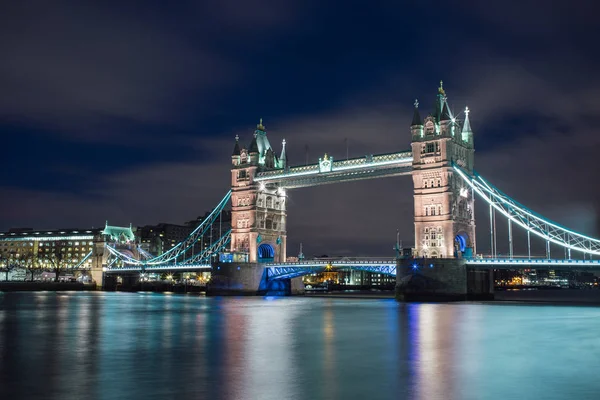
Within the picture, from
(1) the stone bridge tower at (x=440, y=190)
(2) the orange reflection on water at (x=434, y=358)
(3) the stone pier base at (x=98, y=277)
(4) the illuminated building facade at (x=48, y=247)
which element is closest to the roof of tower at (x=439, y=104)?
(1) the stone bridge tower at (x=440, y=190)

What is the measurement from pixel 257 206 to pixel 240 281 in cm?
997

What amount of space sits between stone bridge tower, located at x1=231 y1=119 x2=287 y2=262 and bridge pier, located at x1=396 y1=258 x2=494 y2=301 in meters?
25.2

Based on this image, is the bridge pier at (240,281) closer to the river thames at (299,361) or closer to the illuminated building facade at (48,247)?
the river thames at (299,361)

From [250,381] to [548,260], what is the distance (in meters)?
46.9

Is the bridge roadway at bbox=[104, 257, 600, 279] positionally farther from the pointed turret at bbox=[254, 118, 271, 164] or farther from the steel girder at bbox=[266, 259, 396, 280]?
the pointed turret at bbox=[254, 118, 271, 164]


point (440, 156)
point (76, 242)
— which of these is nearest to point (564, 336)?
point (440, 156)

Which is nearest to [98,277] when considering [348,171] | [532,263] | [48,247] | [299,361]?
[48,247]

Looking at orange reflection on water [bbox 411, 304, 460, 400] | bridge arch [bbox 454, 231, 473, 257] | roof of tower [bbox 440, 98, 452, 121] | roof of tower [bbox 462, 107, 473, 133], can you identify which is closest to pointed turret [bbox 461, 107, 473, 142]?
roof of tower [bbox 462, 107, 473, 133]

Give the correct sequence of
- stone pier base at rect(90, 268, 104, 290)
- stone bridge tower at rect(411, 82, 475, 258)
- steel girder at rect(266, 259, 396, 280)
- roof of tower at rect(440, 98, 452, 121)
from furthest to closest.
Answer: stone pier base at rect(90, 268, 104, 290) < steel girder at rect(266, 259, 396, 280) < roof of tower at rect(440, 98, 452, 121) < stone bridge tower at rect(411, 82, 475, 258)

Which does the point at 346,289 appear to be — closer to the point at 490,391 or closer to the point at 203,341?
the point at 203,341

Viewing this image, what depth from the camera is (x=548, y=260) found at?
56875mm

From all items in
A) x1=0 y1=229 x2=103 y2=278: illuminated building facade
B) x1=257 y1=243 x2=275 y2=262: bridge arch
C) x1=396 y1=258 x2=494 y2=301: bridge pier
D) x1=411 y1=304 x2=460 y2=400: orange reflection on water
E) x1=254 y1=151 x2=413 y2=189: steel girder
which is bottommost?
x1=411 y1=304 x2=460 y2=400: orange reflection on water

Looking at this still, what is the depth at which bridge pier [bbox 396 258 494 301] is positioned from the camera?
60.8 meters

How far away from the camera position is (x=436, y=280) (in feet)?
201
